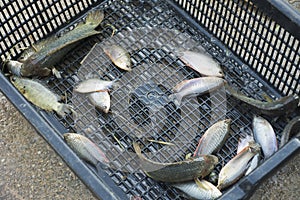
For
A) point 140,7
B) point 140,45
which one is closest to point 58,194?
point 140,45

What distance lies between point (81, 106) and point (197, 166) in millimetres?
700

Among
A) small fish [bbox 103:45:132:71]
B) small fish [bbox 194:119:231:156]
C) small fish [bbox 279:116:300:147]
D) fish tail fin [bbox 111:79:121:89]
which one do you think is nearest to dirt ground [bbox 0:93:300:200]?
small fish [bbox 279:116:300:147]

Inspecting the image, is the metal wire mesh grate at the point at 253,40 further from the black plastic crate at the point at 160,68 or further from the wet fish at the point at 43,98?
the wet fish at the point at 43,98

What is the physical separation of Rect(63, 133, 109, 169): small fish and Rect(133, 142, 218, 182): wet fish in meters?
0.24

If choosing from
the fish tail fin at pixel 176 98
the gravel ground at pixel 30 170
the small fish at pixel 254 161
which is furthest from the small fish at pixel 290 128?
the gravel ground at pixel 30 170

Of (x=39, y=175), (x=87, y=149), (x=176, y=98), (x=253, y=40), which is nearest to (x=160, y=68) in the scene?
(x=176, y=98)

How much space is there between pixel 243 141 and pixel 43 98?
3.30 ft

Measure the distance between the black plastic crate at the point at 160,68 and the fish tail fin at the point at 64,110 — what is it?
0.03 m

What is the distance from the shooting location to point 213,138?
223cm

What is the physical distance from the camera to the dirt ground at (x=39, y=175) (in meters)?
2.36

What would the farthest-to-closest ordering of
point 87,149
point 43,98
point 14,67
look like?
point 14,67, point 43,98, point 87,149

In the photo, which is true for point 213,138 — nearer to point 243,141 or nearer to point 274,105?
point 243,141

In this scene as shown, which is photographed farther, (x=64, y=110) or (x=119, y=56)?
(x=119, y=56)

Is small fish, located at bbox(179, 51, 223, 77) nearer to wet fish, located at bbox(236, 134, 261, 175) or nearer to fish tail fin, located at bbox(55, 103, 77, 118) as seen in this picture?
wet fish, located at bbox(236, 134, 261, 175)
